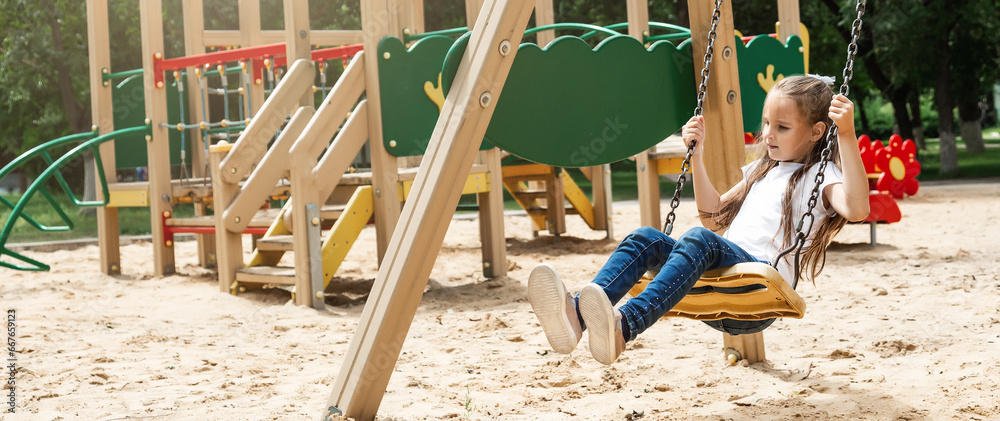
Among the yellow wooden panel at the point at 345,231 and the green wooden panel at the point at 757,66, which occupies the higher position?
the green wooden panel at the point at 757,66

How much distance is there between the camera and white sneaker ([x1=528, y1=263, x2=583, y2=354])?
2.74 m

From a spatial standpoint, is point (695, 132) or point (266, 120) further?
point (266, 120)

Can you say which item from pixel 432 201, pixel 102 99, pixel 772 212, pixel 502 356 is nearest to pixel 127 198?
pixel 102 99

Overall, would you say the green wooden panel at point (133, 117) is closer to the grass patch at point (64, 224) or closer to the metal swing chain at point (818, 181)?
the grass patch at point (64, 224)

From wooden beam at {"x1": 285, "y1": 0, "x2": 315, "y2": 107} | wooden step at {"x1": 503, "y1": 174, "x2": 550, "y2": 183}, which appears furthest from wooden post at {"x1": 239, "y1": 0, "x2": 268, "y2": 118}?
wooden step at {"x1": 503, "y1": 174, "x2": 550, "y2": 183}

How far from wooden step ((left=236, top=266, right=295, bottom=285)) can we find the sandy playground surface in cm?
17

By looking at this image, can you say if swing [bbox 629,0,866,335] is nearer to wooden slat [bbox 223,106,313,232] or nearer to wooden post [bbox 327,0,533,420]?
wooden post [bbox 327,0,533,420]

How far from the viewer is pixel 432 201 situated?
315cm

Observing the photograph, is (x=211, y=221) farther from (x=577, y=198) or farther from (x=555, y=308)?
(x=555, y=308)

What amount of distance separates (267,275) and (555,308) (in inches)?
151

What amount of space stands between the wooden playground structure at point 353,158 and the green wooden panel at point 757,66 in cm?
14

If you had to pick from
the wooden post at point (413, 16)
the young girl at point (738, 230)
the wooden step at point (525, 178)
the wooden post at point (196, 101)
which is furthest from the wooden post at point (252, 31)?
the young girl at point (738, 230)

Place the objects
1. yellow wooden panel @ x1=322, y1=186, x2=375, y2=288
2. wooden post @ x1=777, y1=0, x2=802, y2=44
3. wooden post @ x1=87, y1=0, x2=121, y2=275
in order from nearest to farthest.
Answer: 1. yellow wooden panel @ x1=322, y1=186, x2=375, y2=288
2. wooden post @ x1=777, y1=0, x2=802, y2=44
3. wooden post @ x1=87, y1=0, x2=121, y2=275

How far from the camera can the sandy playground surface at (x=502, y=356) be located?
3500 millimetres
